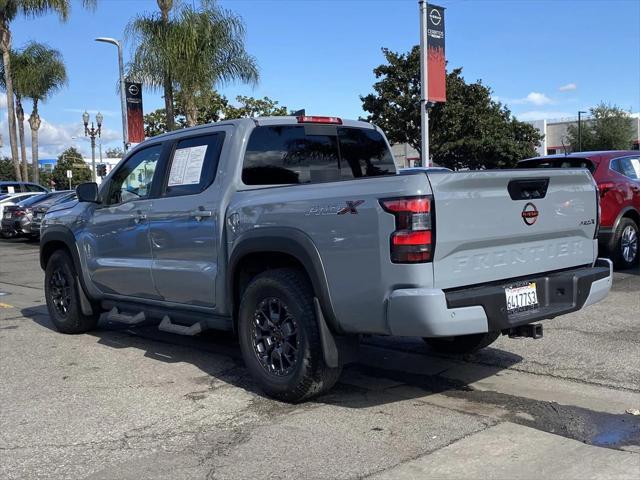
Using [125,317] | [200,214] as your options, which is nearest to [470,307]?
[200,214]

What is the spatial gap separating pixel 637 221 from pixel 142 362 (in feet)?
25.7

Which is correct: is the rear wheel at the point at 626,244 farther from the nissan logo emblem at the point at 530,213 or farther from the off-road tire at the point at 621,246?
the nissan logo emblem at the point at 530,213

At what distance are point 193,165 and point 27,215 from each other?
16.9 m

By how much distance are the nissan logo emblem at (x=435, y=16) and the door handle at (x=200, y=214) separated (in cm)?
1129

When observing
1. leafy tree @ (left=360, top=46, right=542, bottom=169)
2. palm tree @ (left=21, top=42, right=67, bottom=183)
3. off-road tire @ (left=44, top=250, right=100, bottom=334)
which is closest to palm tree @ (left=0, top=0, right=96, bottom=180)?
palm tree @ (left=21, top=42, right=67, bottom=183)

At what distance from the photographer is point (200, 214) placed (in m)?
5.28

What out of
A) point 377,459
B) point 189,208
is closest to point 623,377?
point 377,459

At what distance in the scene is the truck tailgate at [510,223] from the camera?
3973mm

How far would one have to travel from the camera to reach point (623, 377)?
514cm

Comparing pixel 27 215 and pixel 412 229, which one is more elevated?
pixel 412 229

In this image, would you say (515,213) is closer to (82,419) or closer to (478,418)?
(478,418)

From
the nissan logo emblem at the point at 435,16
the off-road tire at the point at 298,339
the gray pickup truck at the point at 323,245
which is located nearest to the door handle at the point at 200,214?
the gray pickup truck at the point at 323,245

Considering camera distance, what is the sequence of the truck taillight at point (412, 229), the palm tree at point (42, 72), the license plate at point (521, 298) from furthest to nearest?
the palm tree at point (42, 72) < the license plate at point (521, 298) < the truck taillight at point (412, 229)

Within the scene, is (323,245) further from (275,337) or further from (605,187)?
(605,187)
